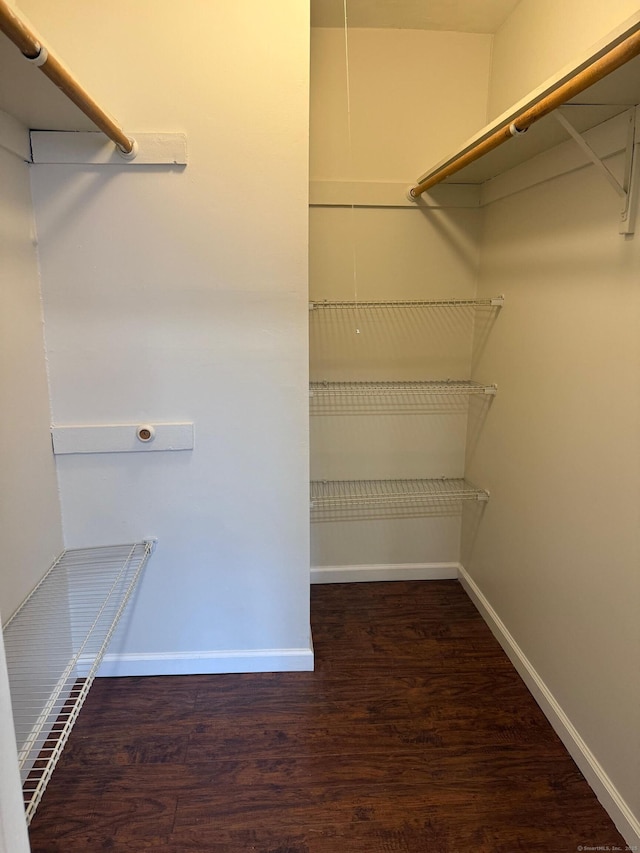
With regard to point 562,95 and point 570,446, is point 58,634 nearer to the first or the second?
point 570,446

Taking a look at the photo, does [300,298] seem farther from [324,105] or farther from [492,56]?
[492,56]

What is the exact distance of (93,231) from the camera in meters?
1.69

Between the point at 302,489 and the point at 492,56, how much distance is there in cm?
200

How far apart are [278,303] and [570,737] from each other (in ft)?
5.57

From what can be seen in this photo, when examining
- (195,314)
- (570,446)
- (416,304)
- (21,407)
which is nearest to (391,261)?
(416,304)

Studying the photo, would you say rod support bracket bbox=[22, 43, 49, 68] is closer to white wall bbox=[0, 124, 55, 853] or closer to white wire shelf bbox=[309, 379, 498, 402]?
white wall bbox=[0, 124, 55, 853]

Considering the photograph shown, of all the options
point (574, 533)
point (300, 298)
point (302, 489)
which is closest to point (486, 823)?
point (574, 533)

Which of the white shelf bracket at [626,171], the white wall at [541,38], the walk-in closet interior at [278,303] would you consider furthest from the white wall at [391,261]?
the white shelf bracket at [626,171]

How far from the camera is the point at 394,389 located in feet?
7.92

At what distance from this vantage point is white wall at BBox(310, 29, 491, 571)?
7.29ft

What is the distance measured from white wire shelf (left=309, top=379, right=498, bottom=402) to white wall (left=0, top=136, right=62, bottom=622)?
1115mm

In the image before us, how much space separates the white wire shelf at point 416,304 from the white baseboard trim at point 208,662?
4.82 feet

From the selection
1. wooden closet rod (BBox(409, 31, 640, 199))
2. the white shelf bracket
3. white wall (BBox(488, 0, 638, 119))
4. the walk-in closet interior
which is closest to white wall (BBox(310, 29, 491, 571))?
the walk-in closet interior

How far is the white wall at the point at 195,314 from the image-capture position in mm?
1604
